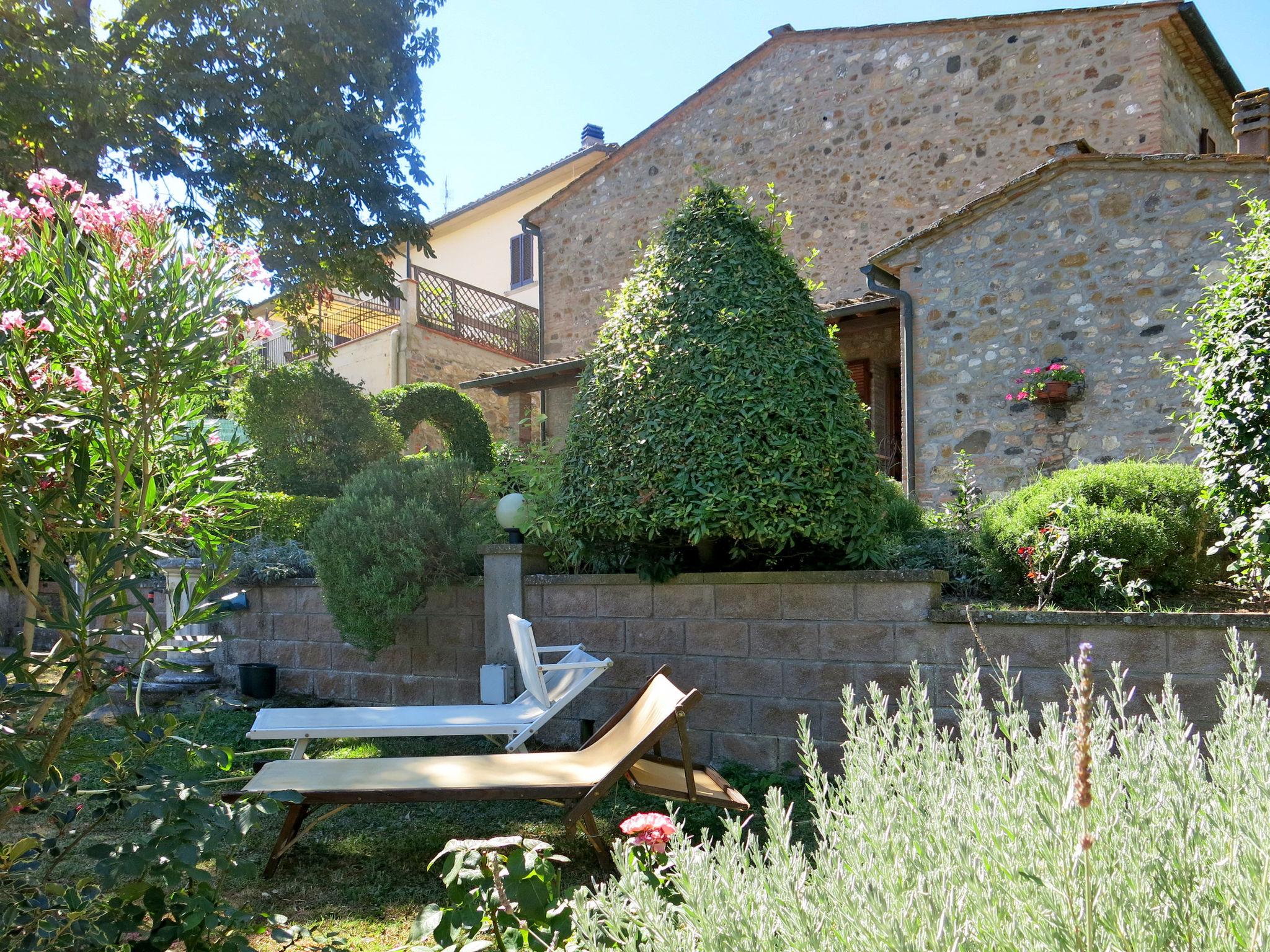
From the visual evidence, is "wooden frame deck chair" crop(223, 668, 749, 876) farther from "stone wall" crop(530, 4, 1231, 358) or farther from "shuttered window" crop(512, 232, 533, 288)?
"shuttered window" crop(512, 232, 533, 288)

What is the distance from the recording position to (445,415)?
49.5 ft

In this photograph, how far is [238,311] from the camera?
2.77m

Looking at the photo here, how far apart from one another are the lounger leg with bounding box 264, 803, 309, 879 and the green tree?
10222 millimetres

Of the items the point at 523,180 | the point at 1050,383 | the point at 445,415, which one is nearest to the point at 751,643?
the point at 1050,383

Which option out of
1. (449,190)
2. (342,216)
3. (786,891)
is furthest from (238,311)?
(449,190)

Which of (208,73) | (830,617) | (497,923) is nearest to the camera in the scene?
(497,923)

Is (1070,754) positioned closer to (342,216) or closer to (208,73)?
(342,216)

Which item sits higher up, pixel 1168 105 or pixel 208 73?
pixel 208 73

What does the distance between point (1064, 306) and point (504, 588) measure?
6.03 m

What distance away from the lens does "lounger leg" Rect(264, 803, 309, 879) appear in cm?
380

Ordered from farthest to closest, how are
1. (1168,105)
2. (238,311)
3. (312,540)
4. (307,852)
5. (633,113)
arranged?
(633,113), (1168,105), (312,540), (307,852), (238,311)

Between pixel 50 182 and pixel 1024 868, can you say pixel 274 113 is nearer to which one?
pixel 50 182

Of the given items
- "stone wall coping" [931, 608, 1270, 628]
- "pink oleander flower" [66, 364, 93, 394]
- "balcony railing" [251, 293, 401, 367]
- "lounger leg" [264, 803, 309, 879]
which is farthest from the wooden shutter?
"balcony railing" [251, 293, 401, 367]

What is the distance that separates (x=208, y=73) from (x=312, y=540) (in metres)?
9.06
